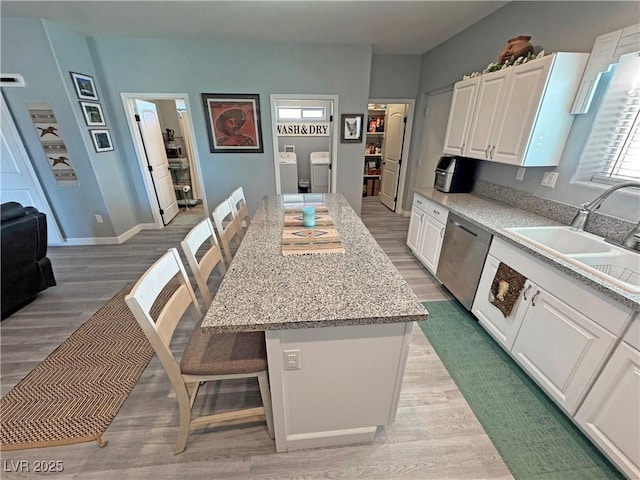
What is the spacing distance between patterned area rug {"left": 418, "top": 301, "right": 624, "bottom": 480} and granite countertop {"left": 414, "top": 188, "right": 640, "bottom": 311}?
82 cm

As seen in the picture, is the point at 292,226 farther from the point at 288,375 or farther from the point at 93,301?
the point at 93,301

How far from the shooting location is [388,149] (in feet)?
16.5

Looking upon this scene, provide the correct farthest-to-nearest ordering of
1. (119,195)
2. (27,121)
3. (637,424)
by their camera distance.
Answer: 1. (119,195)
2. (27,121)
3. (637,424)

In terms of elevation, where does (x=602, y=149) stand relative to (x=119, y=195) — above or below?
above

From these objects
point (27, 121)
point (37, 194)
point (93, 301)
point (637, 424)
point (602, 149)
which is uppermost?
point (27, 121)

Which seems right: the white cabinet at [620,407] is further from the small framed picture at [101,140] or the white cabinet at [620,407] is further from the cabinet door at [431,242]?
the small framed picture at [101,140]

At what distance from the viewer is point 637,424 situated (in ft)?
3.45

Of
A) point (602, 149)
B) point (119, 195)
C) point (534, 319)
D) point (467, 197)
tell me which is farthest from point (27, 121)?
point (602, 149)

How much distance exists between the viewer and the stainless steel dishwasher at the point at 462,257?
197cm

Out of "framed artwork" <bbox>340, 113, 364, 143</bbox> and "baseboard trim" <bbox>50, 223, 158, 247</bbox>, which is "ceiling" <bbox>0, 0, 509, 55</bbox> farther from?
"baseboard trim" <bbox>50, 223, 158, 247</bbox>

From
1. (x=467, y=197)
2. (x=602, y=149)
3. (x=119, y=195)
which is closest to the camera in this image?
(x=602, y=149)

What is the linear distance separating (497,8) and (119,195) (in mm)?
4980

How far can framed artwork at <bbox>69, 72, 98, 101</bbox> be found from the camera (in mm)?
2974

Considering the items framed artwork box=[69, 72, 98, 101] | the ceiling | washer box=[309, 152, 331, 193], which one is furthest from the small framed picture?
washer box=[309, 152, 331, 193]
